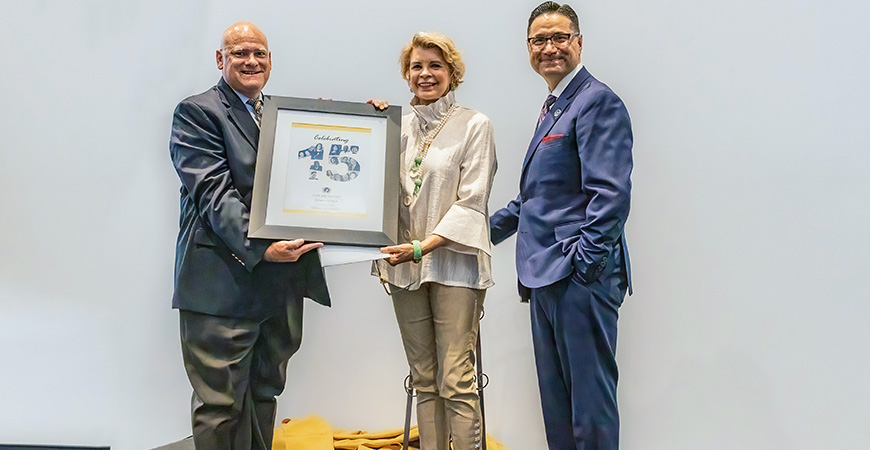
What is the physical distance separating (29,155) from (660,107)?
124 inches

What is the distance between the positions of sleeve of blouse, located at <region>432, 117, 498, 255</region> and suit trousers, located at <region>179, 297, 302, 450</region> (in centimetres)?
57

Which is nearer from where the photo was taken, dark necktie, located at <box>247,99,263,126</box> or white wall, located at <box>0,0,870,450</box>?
dark necktie, located at <box>247,99,263,126</box>

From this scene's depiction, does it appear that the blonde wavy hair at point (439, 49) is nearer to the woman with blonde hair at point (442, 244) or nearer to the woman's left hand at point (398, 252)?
the woman with blonde hair at point (442, 244)

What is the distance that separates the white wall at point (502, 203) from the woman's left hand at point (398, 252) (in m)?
1.24

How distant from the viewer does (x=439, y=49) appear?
84.8 inches

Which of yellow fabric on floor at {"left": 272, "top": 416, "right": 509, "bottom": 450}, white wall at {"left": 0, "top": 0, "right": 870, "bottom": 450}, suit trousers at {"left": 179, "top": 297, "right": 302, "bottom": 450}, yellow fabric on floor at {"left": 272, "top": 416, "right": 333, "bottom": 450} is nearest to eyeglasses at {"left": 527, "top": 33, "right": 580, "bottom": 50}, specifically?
white wall at {"left": 0, "top": 0, "right": 870, "bottom": 450}

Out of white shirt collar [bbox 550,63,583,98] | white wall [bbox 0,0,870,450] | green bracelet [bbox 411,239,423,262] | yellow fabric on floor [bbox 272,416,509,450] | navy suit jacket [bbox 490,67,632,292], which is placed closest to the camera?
navy suit jacket [bbox 490,67,632,292]

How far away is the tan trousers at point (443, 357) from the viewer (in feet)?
6.86

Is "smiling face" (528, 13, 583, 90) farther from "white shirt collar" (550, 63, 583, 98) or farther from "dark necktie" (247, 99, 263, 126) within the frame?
"dark necktie" (247, 99, 263, 126)

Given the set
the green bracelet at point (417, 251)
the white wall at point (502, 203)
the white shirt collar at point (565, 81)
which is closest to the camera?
the green bracelet at point (417, 251)

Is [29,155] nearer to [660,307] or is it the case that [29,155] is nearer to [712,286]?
[660,307]

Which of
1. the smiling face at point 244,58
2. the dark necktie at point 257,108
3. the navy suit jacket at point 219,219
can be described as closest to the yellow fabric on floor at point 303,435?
the navy suit jacket at point 219,219

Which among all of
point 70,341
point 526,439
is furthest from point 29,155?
point 526,439

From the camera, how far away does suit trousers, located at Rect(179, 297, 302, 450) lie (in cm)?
200
